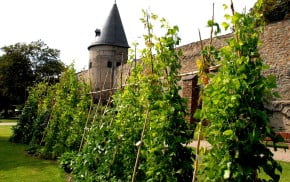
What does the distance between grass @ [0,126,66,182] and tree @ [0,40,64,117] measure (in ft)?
68.3

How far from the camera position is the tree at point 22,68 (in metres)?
30.5

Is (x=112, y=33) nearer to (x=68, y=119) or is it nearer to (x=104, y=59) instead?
(x=104, y=59)

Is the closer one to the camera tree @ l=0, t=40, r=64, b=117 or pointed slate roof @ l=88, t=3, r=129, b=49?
pointed slate roof @ l=88, t=3, r=129, b=49

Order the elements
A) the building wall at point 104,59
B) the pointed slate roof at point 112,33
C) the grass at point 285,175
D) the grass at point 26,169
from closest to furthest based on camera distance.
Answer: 1. the grass at point 285,175
2. the grass at point 26,169
3. the building wall at point 104,59
4. the pointed slate roof at point 112,33

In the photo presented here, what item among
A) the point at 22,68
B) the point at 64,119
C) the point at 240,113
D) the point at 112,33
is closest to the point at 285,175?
the point at 240,113

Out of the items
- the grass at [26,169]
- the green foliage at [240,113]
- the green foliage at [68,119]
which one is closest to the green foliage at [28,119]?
the grass at [26,169]

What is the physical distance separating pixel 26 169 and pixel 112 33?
2186 centimetres

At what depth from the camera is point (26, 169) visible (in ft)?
23.5

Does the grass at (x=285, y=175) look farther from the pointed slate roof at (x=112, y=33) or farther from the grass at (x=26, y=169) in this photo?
the pointed slate roof at (x=112, y=33)

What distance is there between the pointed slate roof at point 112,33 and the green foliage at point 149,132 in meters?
22.7

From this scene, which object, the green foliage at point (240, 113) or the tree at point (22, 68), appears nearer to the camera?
the green foliage at point (240, 113)

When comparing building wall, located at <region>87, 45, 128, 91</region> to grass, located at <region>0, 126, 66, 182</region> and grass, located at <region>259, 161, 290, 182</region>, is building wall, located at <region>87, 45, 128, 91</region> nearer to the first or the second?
grass, located at <region>0, 126, 66, 182</region>

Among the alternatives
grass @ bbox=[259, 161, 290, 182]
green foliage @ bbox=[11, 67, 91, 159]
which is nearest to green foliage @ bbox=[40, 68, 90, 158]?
green foliage @ bbox=[11, 67, 91, 159]

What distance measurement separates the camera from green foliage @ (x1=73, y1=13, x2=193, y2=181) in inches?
142
